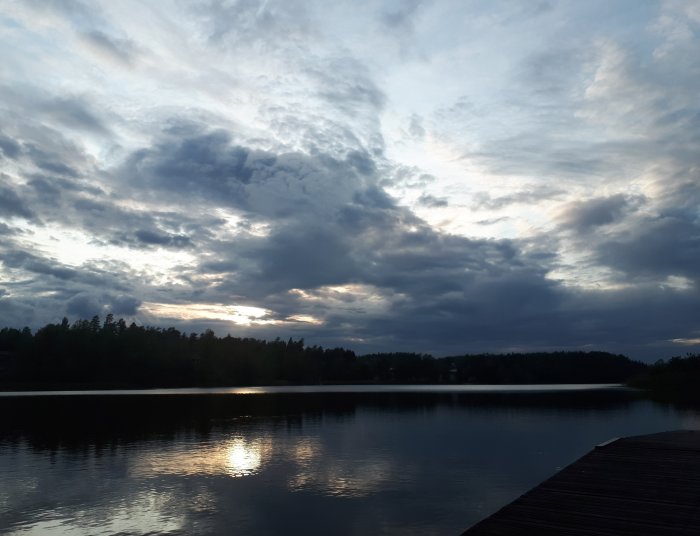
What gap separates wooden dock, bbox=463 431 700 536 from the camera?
1525 centimetres

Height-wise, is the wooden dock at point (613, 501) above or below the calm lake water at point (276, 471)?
above

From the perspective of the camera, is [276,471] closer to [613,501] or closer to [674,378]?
[613,501]

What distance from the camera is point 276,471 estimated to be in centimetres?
3253

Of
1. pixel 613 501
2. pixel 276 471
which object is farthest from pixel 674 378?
pixel 613 501

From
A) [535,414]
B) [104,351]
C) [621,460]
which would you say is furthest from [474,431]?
[104,351]

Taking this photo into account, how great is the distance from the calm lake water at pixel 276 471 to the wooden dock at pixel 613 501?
4.10 meters

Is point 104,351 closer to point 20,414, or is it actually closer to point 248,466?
point 20,414

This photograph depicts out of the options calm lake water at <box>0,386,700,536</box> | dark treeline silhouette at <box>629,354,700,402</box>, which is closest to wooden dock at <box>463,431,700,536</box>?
calm lake water at <box>0,386,700,536</box>

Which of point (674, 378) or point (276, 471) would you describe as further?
point (674, 378)

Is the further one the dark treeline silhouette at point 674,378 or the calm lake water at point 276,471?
the dark treeline silhouette at point 674,378

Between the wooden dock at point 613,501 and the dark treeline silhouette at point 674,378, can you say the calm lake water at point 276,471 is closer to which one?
the wooden dock at point 613,501

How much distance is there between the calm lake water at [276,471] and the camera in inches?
881

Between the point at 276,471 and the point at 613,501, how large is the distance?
19.5m

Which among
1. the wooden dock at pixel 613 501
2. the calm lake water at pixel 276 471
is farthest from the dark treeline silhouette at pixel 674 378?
the wooden dock at pixel 613 501
